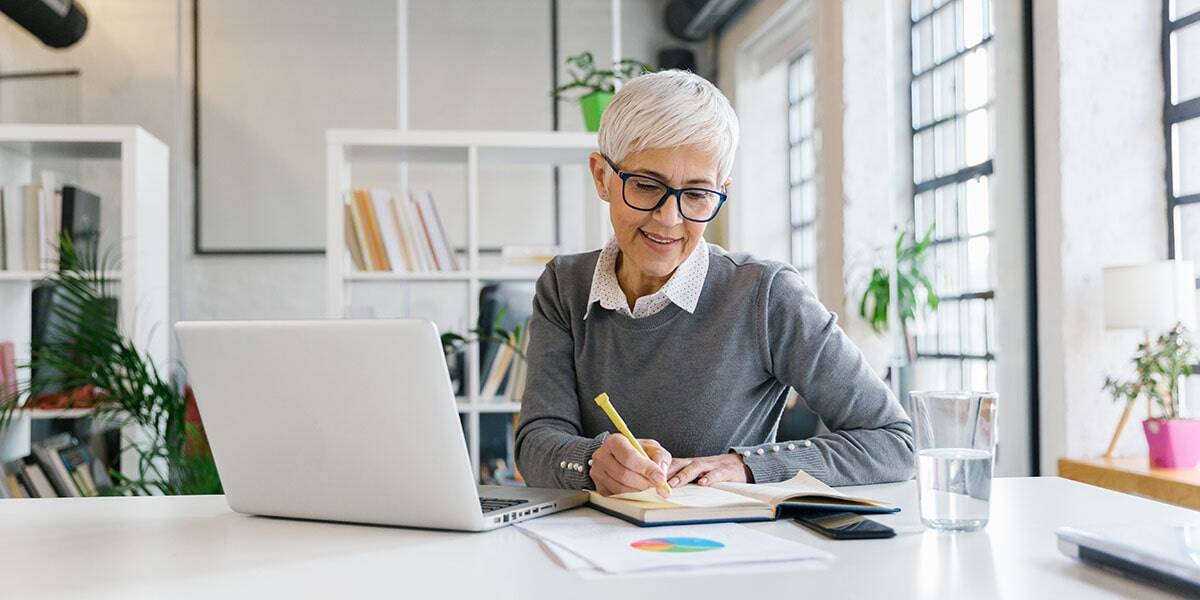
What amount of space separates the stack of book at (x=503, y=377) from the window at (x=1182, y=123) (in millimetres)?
2029

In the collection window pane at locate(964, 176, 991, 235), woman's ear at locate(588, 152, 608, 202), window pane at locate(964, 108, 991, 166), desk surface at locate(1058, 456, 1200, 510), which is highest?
window pane at locate(964, 108, 991, 166)

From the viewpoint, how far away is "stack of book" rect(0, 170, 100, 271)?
12.1ft

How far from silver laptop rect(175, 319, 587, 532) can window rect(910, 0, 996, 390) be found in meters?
3.27

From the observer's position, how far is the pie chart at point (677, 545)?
0.99 meters

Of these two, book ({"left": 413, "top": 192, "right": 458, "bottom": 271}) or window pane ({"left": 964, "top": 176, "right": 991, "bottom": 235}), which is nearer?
book ({"left": 413, "top": 192, "right": 458, "bottom": 271})

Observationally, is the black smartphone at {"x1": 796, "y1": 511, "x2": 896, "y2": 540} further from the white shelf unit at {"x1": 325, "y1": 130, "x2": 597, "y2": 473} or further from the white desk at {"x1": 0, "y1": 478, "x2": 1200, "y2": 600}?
the white shelf unit at {"x1": 325, "y1": 130, "x2": 597, "y2": 473}

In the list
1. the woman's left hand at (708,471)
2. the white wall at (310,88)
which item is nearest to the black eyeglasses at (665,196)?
the woman's left hand at (708,471)

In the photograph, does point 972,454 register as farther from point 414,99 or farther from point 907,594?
point 414,99

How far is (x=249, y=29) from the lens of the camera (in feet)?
18.3

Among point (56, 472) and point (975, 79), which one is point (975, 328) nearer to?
point (975, 79)

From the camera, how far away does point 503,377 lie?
3768 millimetres

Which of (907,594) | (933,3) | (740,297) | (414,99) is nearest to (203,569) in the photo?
(907,594)

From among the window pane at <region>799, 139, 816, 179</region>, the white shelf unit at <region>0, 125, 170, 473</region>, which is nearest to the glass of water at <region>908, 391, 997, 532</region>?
the white shelf unit at <region>0, 125, 170, 473</region>

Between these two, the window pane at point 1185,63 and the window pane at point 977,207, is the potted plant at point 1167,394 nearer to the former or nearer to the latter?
the window pane at point 1185,63
